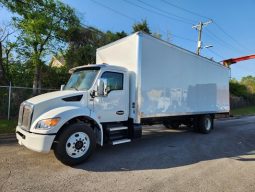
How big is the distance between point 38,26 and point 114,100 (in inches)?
455

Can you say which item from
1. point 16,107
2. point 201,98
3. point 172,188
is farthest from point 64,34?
point 172,188

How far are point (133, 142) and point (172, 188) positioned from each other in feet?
13.2

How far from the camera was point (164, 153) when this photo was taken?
7.25 metres

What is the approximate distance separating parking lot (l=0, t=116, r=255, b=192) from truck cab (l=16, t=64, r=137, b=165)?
1.62 ft

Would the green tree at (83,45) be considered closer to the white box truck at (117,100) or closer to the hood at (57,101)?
the white box truck at (117,100)

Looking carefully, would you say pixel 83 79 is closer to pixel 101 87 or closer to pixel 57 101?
pixel 101 87

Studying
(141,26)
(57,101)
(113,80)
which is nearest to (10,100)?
(57,101)

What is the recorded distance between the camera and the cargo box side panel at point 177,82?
780cm

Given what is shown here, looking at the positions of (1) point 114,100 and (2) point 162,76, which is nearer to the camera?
(1) point 114,100

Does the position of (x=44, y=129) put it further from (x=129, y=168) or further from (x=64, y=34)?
(x=64, y=34)

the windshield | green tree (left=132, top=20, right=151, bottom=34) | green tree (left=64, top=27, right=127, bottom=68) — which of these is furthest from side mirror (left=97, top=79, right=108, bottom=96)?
green tree (left=132, top=20, right=151, bottom=34)

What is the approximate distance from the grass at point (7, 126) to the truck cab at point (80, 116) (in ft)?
13.9

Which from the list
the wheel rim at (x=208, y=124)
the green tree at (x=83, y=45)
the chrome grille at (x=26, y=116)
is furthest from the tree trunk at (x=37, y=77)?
the wheel rim at (x=208, y=124)

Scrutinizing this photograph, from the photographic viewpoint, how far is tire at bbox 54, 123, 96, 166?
5.58 m
